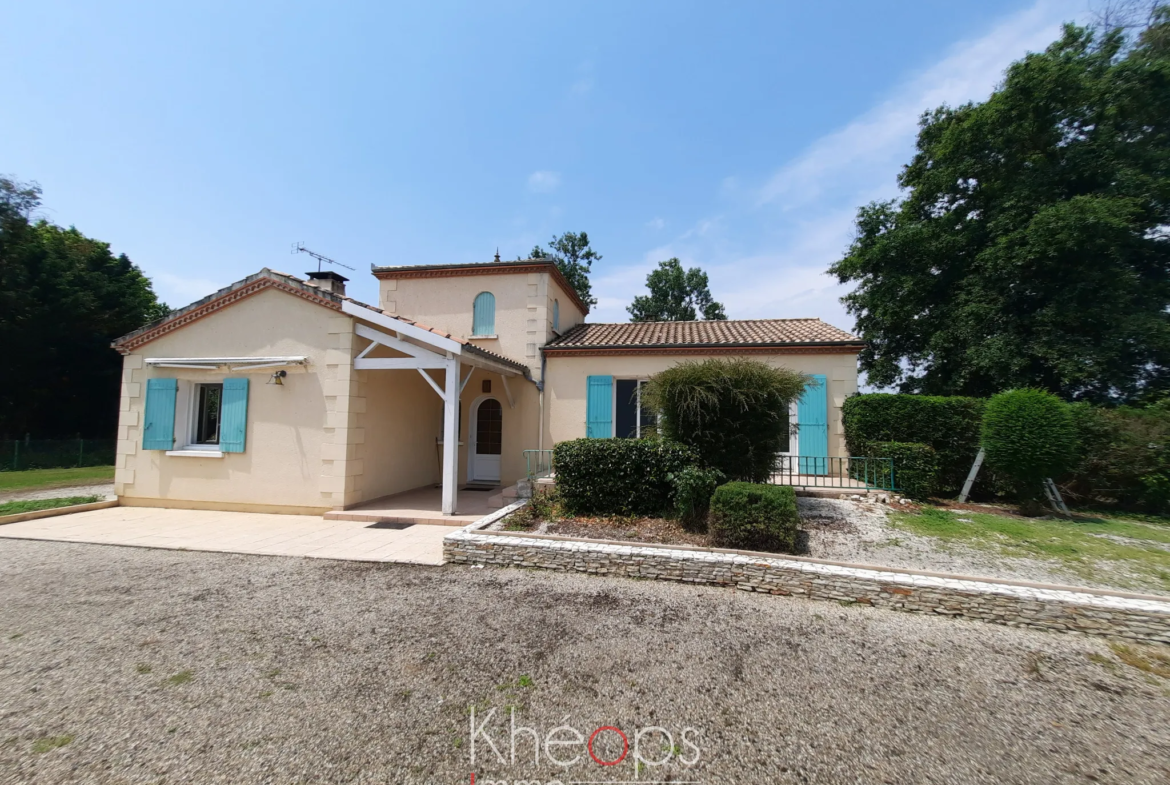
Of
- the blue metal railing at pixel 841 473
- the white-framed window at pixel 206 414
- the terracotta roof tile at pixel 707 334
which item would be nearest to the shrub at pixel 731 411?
the blue metal railing at pixel 841 473

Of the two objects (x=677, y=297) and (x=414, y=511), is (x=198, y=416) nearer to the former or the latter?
(x=414, y=511)

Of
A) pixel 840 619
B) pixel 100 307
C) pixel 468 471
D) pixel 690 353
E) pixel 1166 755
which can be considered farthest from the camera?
pixel 100 307

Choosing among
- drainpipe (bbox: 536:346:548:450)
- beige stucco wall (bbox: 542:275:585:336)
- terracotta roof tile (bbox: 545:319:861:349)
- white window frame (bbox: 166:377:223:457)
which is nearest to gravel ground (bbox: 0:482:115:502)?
white window frame (bbox: 166:377:223:457)

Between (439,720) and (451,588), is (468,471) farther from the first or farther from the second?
(439,720)

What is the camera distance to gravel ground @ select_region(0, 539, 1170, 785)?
245cm

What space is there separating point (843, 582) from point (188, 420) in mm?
11775

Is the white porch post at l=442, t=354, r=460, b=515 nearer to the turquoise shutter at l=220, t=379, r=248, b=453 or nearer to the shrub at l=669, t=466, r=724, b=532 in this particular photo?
the shrub at l=669, t=466, r=724, b=532

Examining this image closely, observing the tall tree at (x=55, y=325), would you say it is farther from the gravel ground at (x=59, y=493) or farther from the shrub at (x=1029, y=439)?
the shrub at (x=1029, y=439)

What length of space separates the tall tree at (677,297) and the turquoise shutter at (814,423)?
22.1 m

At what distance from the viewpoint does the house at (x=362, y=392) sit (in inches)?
322

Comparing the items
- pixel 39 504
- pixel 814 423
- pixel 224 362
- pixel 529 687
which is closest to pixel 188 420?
pixel 224 362

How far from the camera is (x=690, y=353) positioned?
10531 mm

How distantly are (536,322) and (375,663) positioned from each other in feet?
28.5

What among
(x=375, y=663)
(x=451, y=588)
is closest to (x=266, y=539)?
(x=451, y=588)
